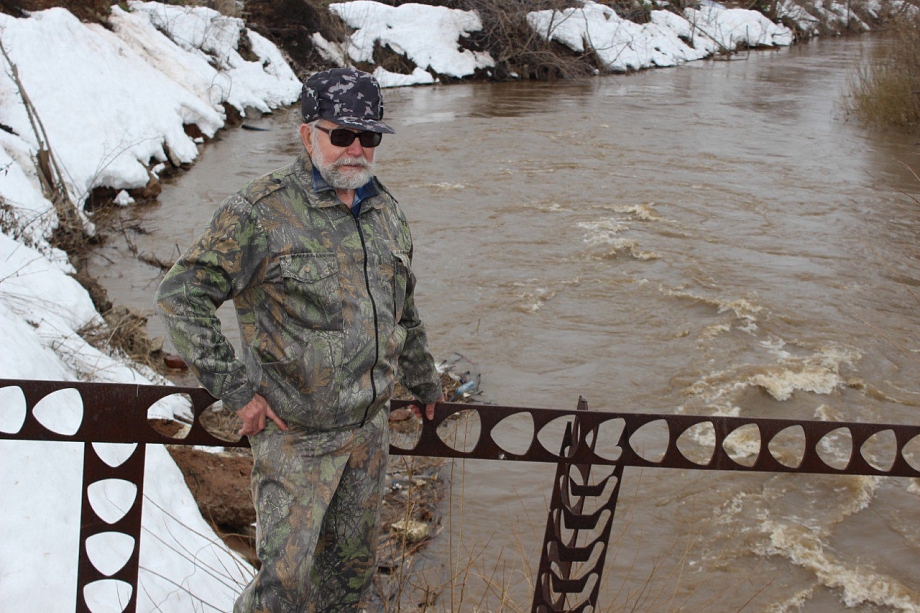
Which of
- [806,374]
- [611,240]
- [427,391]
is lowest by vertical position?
[806,374]

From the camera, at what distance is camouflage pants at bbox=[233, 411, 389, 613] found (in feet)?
7.34

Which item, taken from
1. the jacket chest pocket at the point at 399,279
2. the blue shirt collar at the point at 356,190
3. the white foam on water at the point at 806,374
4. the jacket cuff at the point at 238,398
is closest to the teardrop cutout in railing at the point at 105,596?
the jacket cuff at the point at 238,398

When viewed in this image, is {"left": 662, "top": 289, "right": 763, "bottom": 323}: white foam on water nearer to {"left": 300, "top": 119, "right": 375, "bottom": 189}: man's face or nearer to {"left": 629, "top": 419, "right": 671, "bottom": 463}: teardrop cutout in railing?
{"left": 629, "top": 419, "right": 671, "bottom": 463}: teardrop cutout in railing

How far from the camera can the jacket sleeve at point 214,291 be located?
2.18 m

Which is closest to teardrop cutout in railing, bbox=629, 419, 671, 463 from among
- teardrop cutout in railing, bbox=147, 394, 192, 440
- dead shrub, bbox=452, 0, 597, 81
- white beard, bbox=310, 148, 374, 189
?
teardrop cutout in railing, bbox=147, 394, 192, 440

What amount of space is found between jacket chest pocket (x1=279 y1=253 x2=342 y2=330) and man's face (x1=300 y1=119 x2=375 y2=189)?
0.21 metres

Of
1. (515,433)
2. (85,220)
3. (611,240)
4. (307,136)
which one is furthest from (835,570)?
(85,220)

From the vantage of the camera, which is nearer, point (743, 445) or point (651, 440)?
point (743, 445)

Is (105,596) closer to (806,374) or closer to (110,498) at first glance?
(110,498)

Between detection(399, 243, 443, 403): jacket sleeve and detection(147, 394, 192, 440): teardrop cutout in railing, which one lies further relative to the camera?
detection(147, 394, 192, 440): teardrop cutout in railing

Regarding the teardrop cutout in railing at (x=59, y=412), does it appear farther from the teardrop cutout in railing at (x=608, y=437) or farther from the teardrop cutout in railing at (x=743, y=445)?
the teardrop cutout in railing at (x=743, y=445)

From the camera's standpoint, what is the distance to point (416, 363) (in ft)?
8.91

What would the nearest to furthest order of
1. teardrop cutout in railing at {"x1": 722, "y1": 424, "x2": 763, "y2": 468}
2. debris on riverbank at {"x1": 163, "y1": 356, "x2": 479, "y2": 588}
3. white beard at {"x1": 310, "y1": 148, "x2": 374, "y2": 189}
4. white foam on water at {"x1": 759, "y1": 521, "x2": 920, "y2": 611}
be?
white beard at {"x1": 310, "y1": 148, "x2": 374, "y2": 189}, debris on riverbank at {"x1": 163, "y1": 356, "x2": 479, "y2": 588}, white foam on water at {"x1": 759, "y1": 521, "x2": 920, "y2": 611}, teardrop cutout in railing at {"x1": 722, "y1": 424, "x2": 763, "y2": 468}

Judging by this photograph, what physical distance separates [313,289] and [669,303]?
6683mm
